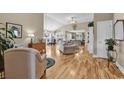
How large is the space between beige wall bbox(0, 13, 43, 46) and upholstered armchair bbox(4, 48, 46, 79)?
19 centimetres

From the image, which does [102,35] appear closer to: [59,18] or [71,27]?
[71,27]

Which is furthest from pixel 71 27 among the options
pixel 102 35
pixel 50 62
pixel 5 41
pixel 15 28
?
pixel 5 41

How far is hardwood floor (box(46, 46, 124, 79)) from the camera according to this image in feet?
7.09

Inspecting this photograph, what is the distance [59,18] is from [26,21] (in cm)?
52

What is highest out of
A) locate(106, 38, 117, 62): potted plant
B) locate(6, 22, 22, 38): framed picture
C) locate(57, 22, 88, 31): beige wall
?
locate(57, 22, 88, 31): beige wall

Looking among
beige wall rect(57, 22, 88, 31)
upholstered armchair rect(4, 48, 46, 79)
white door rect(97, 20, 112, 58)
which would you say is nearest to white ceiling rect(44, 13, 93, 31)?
beige wall rect(57, 22, 88, 31)

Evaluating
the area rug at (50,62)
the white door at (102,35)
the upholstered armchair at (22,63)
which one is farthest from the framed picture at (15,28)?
the white door at (102,35)

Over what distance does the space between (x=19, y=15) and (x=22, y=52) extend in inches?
21.6

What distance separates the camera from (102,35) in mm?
2430

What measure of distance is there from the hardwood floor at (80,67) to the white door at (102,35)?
149 millimetres

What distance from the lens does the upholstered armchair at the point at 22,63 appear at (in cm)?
207

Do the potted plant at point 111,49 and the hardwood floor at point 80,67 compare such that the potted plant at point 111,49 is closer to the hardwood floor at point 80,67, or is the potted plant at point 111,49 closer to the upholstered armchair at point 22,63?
the hardwood floor at point 80,67

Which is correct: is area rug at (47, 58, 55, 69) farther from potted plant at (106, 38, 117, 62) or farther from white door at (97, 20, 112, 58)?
potted plant at (106, 38, 117, 62)

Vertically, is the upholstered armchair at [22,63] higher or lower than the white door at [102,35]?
lower
